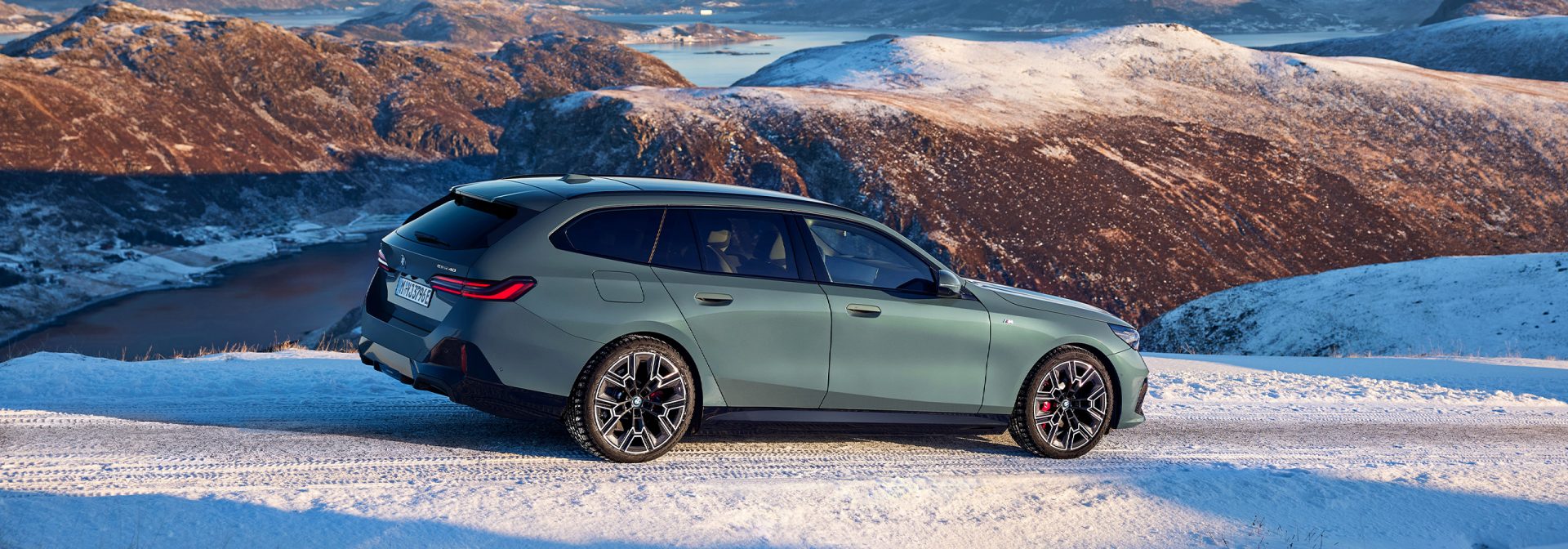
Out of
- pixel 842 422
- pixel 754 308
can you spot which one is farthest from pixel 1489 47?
pixel 754 308

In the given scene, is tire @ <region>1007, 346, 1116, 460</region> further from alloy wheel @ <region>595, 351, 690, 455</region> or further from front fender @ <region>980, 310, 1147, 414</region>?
alloy wheel @ <region>595, 351, 690, 455</region>

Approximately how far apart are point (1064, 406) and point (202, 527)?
18.2 feet

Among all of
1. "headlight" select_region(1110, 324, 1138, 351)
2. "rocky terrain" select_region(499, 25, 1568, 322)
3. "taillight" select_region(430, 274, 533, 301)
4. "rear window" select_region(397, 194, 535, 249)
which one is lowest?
"rocky terrain" select_region(499, 25, 1568, 322)

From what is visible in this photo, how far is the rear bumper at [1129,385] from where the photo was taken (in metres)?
8.36

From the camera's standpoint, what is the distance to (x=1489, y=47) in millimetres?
126500

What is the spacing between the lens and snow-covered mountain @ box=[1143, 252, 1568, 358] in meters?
24.9

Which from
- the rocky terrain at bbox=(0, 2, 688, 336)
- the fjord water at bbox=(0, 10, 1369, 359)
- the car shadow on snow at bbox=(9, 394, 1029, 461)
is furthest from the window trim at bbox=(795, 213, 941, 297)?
the rocky terrain at bbox=(0, 2, 688, 336)

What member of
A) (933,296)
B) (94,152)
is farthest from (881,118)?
(94,152)

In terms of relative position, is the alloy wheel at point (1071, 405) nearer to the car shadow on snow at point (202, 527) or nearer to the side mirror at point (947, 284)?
the side mirror at point (947, 284)

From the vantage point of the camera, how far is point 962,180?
63.9m

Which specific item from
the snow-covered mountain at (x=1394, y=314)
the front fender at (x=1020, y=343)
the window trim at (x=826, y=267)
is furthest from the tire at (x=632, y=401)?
the snow-covered mountain at (x=1394, y=314)

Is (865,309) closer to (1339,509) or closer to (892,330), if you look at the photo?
(892,330)

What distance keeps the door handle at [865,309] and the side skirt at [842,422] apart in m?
0.65

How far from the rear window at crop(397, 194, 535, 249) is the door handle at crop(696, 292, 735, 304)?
43.5 inches
